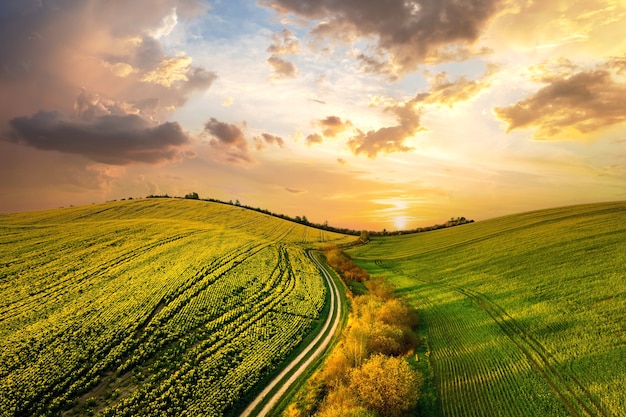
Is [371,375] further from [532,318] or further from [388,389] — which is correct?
[532,318]

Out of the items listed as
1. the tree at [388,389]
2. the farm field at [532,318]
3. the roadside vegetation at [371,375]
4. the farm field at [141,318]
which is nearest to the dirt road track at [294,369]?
the farm field at [141,318]

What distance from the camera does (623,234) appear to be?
64.5 meters

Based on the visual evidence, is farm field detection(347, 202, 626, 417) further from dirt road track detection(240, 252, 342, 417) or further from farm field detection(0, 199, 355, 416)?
farm field detection(0, 199, 355, 416)

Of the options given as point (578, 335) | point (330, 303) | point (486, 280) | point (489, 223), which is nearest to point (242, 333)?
point (330, 303)

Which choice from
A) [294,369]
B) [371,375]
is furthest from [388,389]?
[294,369]

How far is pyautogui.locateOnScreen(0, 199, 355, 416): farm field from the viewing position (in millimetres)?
32438

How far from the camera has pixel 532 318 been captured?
43.9m

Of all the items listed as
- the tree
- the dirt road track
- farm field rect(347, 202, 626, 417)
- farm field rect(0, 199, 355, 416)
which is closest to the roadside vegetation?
the tree

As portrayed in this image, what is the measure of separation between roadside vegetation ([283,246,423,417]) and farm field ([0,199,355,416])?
7117 mm

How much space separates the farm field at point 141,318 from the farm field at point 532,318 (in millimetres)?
20884

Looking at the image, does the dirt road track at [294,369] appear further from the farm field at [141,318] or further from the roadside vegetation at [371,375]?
the roadside vegetation at [371,375]

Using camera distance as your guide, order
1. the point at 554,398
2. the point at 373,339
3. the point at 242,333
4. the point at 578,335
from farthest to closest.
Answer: the point at 242,333 → the point at 373,339 → the point at 578,335 → the point at 554,398

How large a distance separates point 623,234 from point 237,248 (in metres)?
83.0

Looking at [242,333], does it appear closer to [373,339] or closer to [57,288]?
[373,339]
